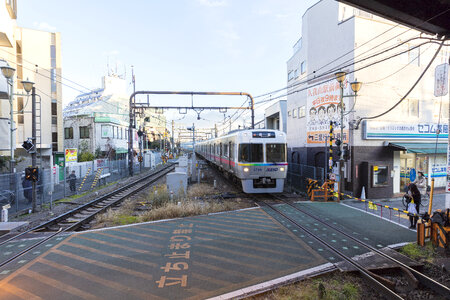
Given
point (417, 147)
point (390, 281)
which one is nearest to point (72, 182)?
point (390, 281)

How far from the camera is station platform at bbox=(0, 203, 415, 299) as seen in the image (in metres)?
4.55

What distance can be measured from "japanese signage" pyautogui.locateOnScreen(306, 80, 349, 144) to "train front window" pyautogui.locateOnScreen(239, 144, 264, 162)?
4.75 meters

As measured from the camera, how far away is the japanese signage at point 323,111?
48.4 feet

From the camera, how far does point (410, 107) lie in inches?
584

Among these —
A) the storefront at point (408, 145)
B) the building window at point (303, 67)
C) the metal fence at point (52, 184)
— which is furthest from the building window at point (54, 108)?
the storefront at point (408, 145)

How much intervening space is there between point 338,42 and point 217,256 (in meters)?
14.0

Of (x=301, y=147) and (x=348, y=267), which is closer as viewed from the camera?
(x=348, y=267)

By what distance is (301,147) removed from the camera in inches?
757

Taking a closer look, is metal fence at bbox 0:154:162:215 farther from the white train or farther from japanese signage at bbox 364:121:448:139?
japanese signage at bbox 364:121:448:139

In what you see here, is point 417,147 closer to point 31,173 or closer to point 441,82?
point 441,82

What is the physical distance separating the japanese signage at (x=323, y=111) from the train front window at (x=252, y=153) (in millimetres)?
4747

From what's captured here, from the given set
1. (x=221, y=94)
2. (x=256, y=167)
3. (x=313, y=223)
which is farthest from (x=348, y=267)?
(x=221, y=94)

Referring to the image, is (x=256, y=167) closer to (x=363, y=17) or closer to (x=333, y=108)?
(x=333, y=108)

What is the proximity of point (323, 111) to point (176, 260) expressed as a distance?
13.5 meters
